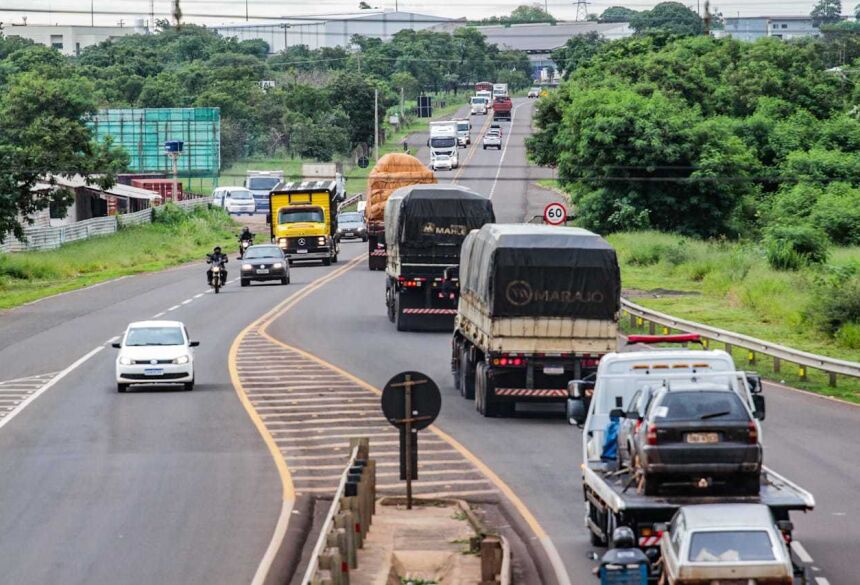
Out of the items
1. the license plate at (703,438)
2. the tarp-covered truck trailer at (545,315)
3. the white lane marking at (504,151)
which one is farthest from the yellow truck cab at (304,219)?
the license plate at (703,438)

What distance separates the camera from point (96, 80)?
155m

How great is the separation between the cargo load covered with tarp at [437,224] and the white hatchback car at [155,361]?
10.5 m

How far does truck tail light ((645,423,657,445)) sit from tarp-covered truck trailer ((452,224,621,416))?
12509 millimetres

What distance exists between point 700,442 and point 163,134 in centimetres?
10729

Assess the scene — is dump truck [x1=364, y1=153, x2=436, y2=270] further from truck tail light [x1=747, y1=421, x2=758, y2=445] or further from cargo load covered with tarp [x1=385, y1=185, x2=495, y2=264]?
truck tail light [x1=747, y1=421, x2=758, y2=445]

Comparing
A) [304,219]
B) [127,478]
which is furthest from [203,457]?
[304,219]

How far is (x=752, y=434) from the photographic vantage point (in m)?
16.6

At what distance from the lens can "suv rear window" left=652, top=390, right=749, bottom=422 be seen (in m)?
16.7

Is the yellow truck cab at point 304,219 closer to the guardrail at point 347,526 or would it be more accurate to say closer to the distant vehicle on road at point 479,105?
the guardrail at point 347,526

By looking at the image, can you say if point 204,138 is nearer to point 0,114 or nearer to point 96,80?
point 0,114

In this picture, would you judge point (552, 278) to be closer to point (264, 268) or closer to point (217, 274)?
point (217, 274)

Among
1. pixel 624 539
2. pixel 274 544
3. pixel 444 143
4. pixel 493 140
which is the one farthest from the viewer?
pixel 493 140

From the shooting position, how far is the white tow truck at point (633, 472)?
1633 centimetres

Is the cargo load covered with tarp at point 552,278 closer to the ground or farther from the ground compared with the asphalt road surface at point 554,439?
farther from the ground
